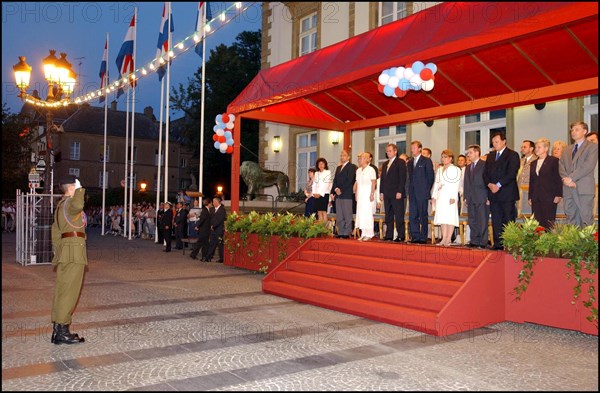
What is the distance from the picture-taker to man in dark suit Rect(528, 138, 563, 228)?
27.3 ft

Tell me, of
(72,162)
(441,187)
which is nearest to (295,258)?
(441,187)

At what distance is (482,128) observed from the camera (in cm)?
1471

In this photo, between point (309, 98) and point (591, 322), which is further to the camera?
point (309, 98)

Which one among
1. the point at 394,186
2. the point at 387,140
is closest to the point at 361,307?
the point at 394,186

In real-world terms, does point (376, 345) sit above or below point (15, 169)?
below

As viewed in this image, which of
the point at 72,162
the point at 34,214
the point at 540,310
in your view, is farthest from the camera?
the point at 72,162

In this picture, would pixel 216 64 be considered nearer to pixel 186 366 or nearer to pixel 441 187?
pixel 441 187

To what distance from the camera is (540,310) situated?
23.3ft

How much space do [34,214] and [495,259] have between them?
1188cm

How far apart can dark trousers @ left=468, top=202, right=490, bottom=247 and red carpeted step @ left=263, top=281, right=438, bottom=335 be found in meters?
2.34

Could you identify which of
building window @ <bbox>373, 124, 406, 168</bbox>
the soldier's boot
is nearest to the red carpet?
the soldier's boot

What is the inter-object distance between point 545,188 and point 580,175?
2.05 feet

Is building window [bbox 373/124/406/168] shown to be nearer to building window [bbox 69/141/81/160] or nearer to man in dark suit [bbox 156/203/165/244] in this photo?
man in dark suit [bbox 156/203/165/244]

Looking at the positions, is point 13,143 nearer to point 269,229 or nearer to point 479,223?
point 269,229
